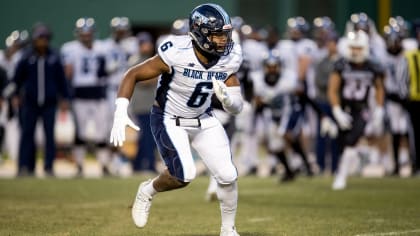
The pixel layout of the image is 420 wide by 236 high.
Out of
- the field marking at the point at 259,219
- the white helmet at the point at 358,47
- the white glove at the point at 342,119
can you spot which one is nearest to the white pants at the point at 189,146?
the field marking at the point at 259,219

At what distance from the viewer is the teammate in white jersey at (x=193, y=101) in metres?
7.08

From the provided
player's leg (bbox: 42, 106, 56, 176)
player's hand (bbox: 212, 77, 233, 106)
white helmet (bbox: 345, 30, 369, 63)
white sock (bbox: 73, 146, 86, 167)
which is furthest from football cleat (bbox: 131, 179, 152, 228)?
white sock (bbox: 73, 146, 86, 167)

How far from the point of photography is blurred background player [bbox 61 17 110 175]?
14281 mm

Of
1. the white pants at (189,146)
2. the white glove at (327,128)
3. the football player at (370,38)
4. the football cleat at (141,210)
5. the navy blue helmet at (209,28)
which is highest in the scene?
the navy blue helmet at (209,28)

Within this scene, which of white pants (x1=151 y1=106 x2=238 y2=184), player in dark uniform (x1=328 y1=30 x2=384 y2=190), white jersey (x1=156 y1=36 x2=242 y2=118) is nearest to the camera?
white pants (x1=151 y1=106 x2=238 y2=184)

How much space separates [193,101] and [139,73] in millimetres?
521

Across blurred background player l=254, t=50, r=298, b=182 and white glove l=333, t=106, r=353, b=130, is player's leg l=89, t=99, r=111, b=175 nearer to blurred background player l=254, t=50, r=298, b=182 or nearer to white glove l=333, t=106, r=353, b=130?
blurred background player l=254, t=50, r=298, b=182

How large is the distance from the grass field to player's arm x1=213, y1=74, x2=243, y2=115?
0.99m

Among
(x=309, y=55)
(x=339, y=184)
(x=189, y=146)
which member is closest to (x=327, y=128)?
(x=309, y=55)

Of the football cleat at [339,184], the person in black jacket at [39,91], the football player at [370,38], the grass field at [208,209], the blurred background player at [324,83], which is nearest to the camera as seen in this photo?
the grass field at [208,209]

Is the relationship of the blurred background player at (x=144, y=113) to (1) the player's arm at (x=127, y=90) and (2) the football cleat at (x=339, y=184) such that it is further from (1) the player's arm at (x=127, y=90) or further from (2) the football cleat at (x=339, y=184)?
(1) the player's arm at (x=127, y=90)

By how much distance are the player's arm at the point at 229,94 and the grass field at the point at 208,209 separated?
992 millimetres

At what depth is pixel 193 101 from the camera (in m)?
7.40

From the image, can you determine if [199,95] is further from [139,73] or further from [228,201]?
[228,201]
